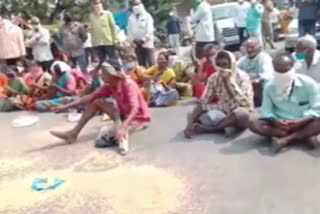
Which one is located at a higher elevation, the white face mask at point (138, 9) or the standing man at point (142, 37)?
the white face mask at point (138, 9)

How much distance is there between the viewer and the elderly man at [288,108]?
7137 mm

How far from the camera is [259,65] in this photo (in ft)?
30.2

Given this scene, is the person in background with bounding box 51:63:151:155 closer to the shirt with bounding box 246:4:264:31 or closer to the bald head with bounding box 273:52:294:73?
the bald head with bounding box 273:52:294:73

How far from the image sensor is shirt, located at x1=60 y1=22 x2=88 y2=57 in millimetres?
12430

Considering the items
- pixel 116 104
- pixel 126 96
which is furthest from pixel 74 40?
pixel 126 96

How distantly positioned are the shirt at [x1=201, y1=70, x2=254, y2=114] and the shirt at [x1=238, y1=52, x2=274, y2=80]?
0.95 meters

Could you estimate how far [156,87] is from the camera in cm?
1034

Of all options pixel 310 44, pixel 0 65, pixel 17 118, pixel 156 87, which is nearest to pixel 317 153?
pixel 310 44

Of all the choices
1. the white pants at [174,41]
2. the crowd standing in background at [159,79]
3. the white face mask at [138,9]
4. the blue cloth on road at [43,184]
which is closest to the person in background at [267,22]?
the crowd standing in background at [159,79]

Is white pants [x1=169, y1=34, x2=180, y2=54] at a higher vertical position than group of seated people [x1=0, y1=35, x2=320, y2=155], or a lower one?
lower

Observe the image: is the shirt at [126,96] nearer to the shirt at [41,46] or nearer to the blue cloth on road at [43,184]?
the blue cloth on road at [43,184]

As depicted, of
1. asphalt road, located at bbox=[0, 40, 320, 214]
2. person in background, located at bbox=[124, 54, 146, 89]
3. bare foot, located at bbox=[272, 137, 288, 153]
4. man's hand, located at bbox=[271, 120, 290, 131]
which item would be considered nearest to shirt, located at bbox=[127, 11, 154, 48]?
person in background, located at bbox=[124, 54, 146, 89]

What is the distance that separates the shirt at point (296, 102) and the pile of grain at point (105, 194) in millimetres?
1520

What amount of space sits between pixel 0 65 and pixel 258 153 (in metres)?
7.65
